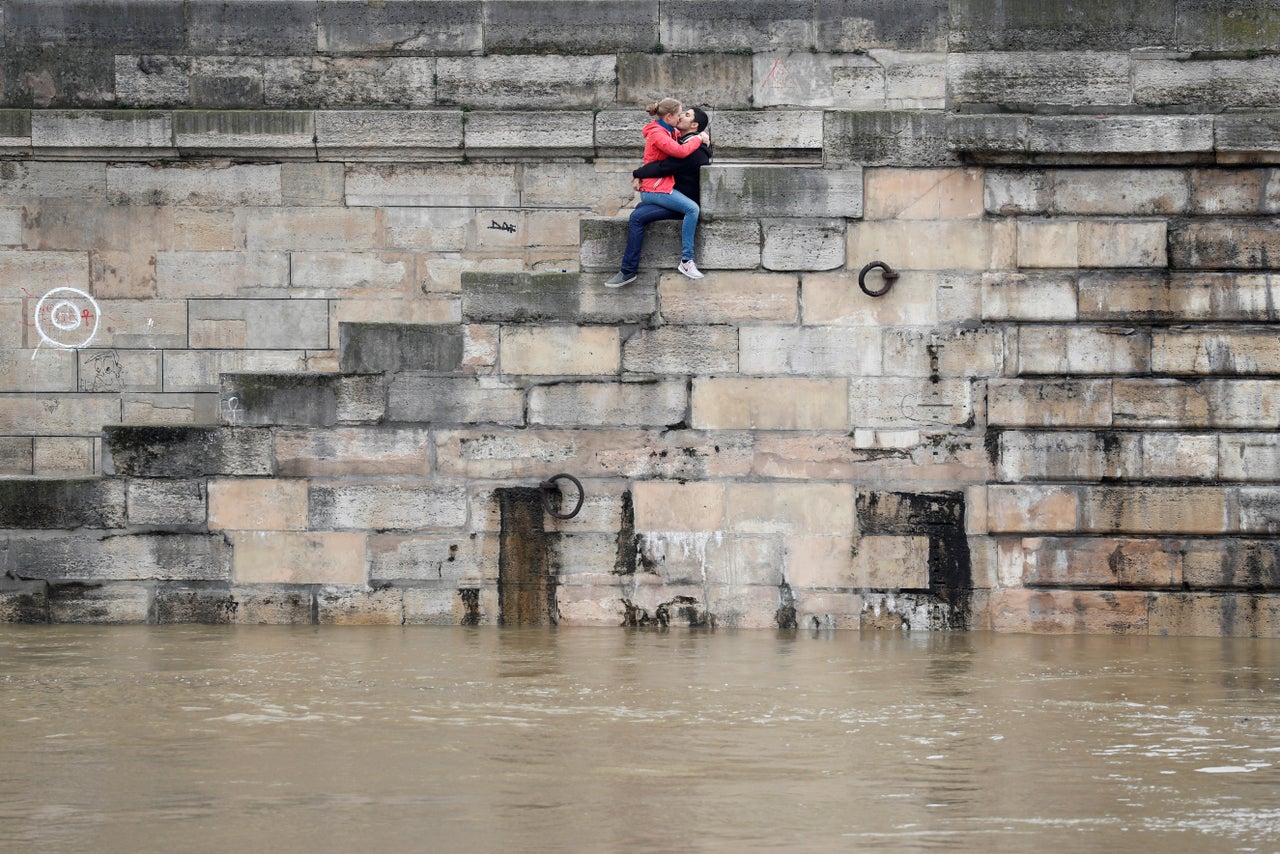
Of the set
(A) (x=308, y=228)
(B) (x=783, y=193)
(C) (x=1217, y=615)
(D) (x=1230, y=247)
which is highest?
(A) (x=308, y=228)

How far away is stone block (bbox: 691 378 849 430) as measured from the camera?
37.0 feet

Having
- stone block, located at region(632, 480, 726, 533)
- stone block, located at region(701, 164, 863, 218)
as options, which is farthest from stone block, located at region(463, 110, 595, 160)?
stone block, located at region(632, 480, 726, 533)

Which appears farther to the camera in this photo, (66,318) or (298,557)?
(66,318)

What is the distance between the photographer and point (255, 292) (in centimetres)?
1336

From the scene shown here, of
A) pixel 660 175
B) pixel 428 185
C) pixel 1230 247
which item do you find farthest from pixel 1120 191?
pixel 428 185

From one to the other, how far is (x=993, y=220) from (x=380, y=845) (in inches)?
293

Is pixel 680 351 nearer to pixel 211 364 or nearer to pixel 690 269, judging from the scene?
pixel 690 269

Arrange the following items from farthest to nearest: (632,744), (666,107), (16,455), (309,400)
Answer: (16,455) → (666,107) → (309,400) → (632,744)

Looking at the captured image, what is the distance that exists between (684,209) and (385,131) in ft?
10.4

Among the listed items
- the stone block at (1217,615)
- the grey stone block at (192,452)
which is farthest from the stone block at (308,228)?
the stone block at (1217,615)

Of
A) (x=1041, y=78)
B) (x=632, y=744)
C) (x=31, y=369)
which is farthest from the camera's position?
(x=31, y=369)

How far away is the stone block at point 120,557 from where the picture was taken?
11.2m

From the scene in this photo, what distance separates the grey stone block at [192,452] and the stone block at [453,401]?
955 mm

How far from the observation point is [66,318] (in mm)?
13359
